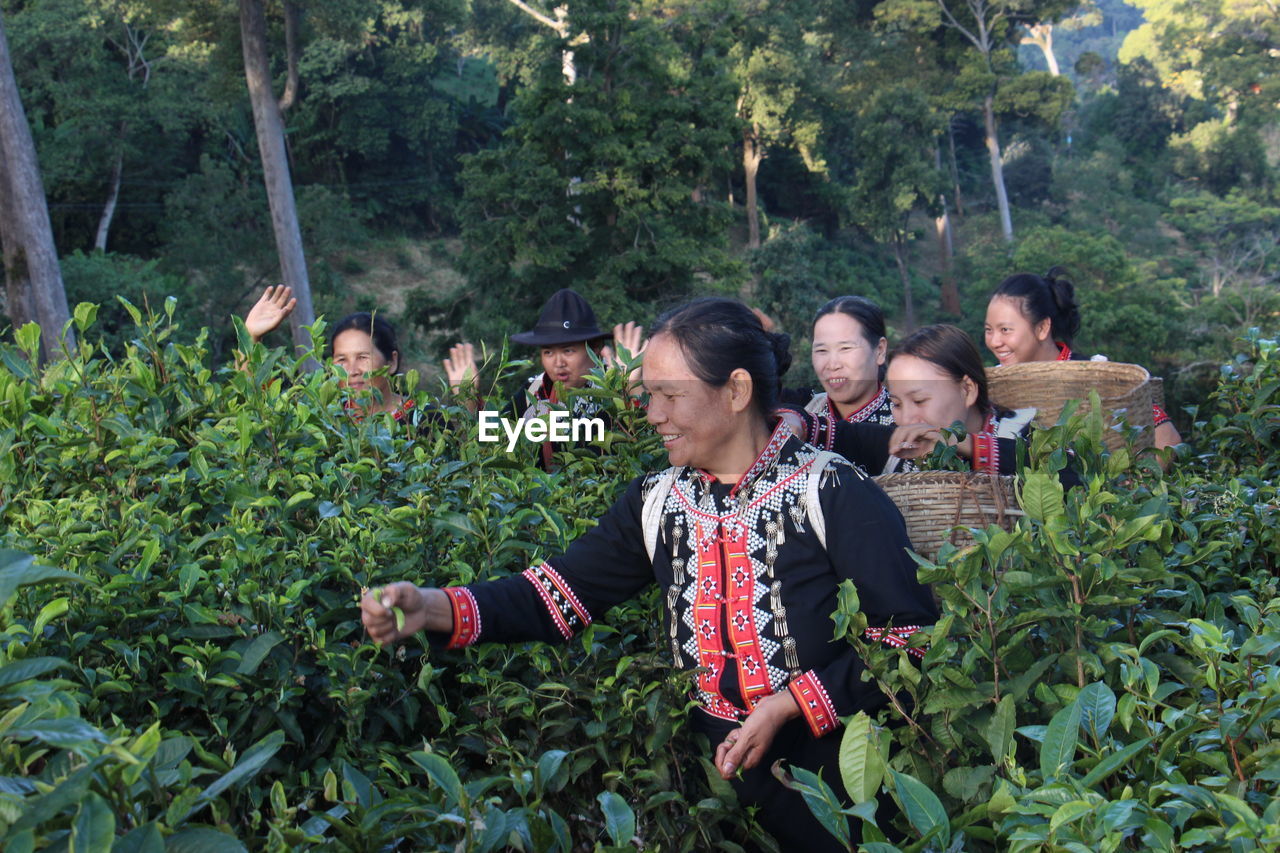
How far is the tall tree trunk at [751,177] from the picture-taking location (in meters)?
29.2

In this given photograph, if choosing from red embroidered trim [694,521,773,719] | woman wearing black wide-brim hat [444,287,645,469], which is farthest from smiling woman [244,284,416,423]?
red embroidered trim [694,521,773,719]

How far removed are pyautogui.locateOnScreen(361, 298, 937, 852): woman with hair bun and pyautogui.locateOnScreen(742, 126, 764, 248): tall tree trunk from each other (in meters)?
26.9

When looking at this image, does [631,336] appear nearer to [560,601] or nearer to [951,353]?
[951,353]

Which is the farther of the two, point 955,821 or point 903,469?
point 903,469

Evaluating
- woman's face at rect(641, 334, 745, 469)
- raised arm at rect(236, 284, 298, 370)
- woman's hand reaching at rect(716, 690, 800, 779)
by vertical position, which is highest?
raised arm at rect(236, 284, 298, 370)

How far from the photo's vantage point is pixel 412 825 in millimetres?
1441

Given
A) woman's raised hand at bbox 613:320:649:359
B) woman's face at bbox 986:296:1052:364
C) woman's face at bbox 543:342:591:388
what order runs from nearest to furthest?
1. woman's raised hand at bbox 613:320:649:359
2. woman's face at bbox 543:342:591:388
3. woman's face at bbox 986:296:1052:364

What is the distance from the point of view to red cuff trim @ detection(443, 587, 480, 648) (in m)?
1.96

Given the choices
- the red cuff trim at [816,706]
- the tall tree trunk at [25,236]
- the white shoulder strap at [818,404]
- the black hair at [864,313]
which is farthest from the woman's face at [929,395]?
the tall tree trunk at [25,236]

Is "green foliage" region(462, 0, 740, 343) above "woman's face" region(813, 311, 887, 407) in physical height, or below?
above

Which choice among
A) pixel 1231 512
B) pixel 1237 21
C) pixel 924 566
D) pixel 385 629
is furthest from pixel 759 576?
pixel 1237 21

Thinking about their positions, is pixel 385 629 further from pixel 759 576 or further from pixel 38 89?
pixel 38 89

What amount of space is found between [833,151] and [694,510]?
106 feet

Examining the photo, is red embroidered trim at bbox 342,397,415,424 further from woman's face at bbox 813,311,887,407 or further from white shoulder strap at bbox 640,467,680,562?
woman's face at bbox 813,311,887,407
